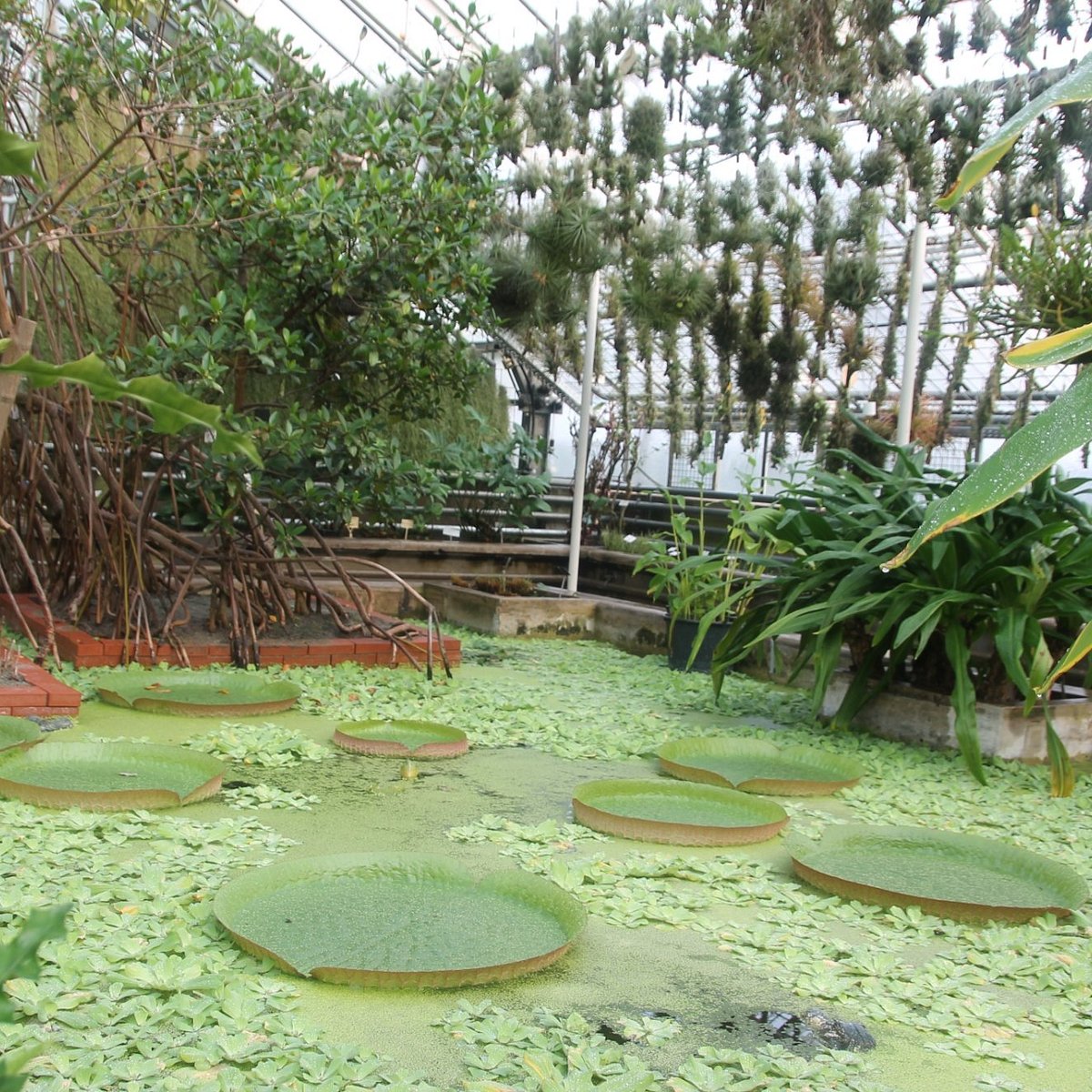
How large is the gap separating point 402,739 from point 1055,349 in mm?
3474

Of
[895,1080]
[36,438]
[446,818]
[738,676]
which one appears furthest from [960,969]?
[36,438]

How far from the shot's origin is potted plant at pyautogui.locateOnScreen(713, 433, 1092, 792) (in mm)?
4102

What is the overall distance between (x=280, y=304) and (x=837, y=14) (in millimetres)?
3330

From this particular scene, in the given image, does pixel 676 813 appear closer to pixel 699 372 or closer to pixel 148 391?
pixel 148 391

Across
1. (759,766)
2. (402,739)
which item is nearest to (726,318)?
(759,766)

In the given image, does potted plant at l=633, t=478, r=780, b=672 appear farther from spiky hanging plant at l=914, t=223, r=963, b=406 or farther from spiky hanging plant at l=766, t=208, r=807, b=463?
spiky hanging plant at l=914, t=223, r=963, b=406

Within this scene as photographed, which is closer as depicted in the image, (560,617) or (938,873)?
(938,873)

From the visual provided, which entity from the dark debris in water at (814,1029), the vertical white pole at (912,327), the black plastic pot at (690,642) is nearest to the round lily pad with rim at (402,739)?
the dark debris in water at (814,1029)

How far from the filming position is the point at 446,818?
10.8 ft

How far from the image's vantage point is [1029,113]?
64 centimetres

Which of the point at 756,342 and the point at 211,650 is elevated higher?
the point at 756,342

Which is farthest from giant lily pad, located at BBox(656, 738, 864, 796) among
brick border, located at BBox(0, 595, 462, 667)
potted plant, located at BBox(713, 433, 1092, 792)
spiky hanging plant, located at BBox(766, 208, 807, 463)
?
spiky hanging plant, located at BBox(766, 208, 807, 463)

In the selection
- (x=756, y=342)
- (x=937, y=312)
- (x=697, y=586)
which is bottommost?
(x=697, y=586)

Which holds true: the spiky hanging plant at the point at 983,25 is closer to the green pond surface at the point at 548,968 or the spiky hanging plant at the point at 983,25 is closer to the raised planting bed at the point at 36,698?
the green pond surface at the point at 548,968
